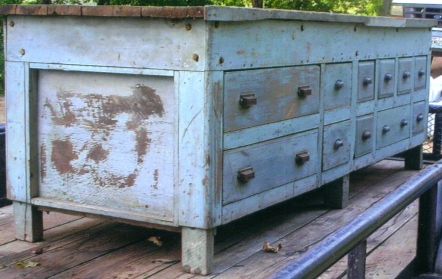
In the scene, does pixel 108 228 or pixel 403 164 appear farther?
pixel 403 164

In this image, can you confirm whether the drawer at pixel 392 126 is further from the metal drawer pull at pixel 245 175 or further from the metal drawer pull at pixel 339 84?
the metal drawer pull at pixel 245 175

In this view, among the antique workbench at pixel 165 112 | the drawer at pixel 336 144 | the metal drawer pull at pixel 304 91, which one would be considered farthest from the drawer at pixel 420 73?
the metal drawer pull at pixel 304 91

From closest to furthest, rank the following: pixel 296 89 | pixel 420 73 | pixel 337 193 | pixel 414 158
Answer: pixel 296 89 → pixel 337 193 → pixel 420 73 → pixel 414 158

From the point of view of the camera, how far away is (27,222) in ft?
12.7

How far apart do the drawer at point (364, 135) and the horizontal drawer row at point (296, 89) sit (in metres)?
0.14

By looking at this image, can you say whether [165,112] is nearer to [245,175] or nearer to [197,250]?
[245,175]

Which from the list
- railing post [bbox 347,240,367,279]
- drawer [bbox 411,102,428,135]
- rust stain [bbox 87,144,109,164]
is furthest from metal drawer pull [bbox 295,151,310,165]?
drawer [bbox 411,102,428,135]

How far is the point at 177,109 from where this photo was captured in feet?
11.1

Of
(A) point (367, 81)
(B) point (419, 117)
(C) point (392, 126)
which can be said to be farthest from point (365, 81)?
(B) point (419, 117)

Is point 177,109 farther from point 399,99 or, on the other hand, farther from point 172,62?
point 399,99

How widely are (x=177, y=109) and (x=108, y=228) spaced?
→ 1121mm

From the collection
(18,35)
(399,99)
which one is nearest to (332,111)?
(399,99)

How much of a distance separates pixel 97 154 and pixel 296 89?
1103 mm

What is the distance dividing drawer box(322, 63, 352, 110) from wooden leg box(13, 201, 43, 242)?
5.57ft
